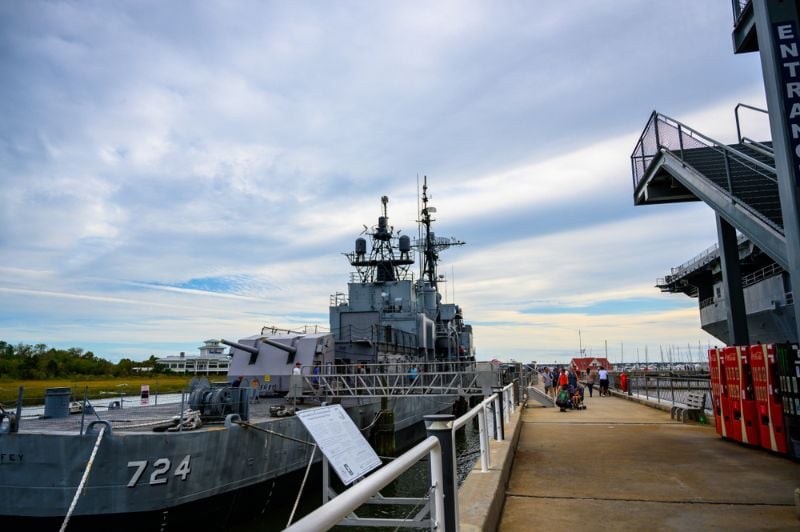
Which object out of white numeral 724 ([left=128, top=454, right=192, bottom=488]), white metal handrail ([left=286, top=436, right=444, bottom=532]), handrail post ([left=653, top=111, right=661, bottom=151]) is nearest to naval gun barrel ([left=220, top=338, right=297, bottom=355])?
white numeral 724 ([left=128, top=454, right=192, bottom=488])

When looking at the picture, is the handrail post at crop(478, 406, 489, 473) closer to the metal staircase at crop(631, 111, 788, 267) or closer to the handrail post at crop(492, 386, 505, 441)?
the handrail post at crop(492, 386, 505, 441)

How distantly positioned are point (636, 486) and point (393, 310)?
82.7 ft

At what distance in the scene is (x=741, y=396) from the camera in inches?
362

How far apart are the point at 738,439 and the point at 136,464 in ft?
35.2

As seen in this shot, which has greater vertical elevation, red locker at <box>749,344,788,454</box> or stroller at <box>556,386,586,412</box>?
red locker at <box>749,344,788,454</box>

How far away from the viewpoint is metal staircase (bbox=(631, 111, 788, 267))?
8719mm

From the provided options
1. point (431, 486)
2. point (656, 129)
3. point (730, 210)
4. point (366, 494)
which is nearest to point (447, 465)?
point (431, 486)

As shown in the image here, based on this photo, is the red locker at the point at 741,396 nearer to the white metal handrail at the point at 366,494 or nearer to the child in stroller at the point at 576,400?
the white metal handrail at the point at 366,494

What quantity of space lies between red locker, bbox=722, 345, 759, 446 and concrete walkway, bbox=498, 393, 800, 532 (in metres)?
0.27

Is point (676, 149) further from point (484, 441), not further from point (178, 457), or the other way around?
point (178, 457)

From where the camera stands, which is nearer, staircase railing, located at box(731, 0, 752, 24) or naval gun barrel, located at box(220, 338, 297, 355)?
staircase railing, located at box(731, 0, 752, 24)

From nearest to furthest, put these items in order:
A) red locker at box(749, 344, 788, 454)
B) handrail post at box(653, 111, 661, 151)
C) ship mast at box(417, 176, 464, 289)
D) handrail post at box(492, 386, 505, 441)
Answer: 1. red locker at box(749, 344, 788, 454)
2. handrail post at box(492, 386, 505, 441)
3. handrail post at box(653, 111, 661, 151)
4. ship mast at box(417, 176, 464, 289)

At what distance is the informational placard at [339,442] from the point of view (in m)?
4.38

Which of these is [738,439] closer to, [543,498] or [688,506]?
[688,506]
